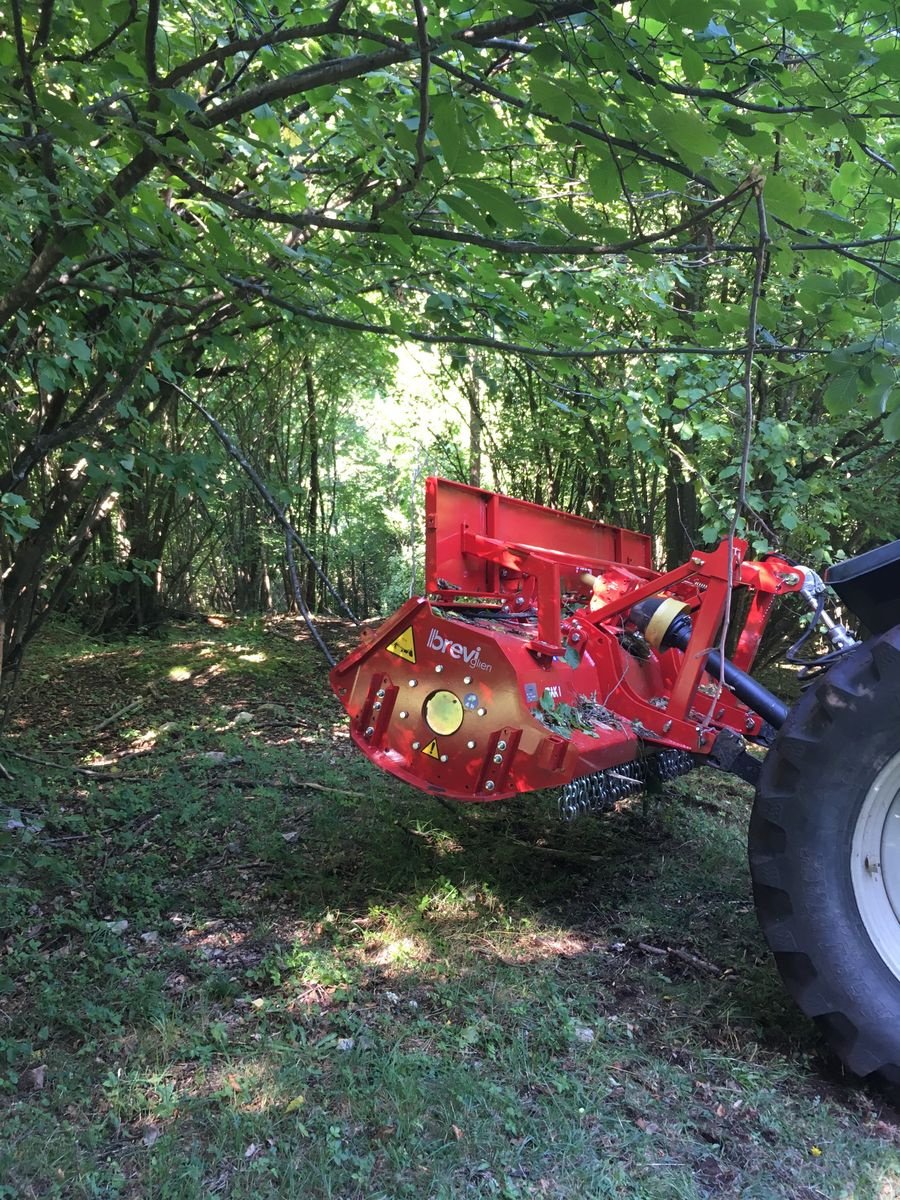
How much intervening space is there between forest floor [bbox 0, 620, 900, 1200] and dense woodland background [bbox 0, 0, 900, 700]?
156 cm

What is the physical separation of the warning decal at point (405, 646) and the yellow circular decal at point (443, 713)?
0.21m

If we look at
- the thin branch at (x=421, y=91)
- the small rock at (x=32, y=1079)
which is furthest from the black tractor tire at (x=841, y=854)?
the small rock at (x=32, y=1079)

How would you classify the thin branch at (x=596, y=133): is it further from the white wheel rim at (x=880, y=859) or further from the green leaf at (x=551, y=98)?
the white wheel rim at (x=880, y=859)

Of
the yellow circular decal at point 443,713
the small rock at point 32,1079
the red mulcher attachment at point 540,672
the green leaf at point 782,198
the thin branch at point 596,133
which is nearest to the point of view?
the thin branch at point 596,133

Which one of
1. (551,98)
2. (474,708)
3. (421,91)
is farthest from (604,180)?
(474,708)

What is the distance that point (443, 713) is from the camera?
3.40m

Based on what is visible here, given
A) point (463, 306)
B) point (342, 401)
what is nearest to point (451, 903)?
point (463, 306)

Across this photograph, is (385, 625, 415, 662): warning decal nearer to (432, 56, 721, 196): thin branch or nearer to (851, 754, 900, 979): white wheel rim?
(851, 754, 900, 979): white wheel rim

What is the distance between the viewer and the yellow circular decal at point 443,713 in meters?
3.36

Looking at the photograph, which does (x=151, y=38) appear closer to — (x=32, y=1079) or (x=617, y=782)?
(x=32, y=1079)

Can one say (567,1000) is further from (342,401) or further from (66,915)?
(342,401)

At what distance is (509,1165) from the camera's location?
1.96 m

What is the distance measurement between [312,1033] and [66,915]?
4.16 ft

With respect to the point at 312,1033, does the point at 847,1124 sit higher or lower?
higher
